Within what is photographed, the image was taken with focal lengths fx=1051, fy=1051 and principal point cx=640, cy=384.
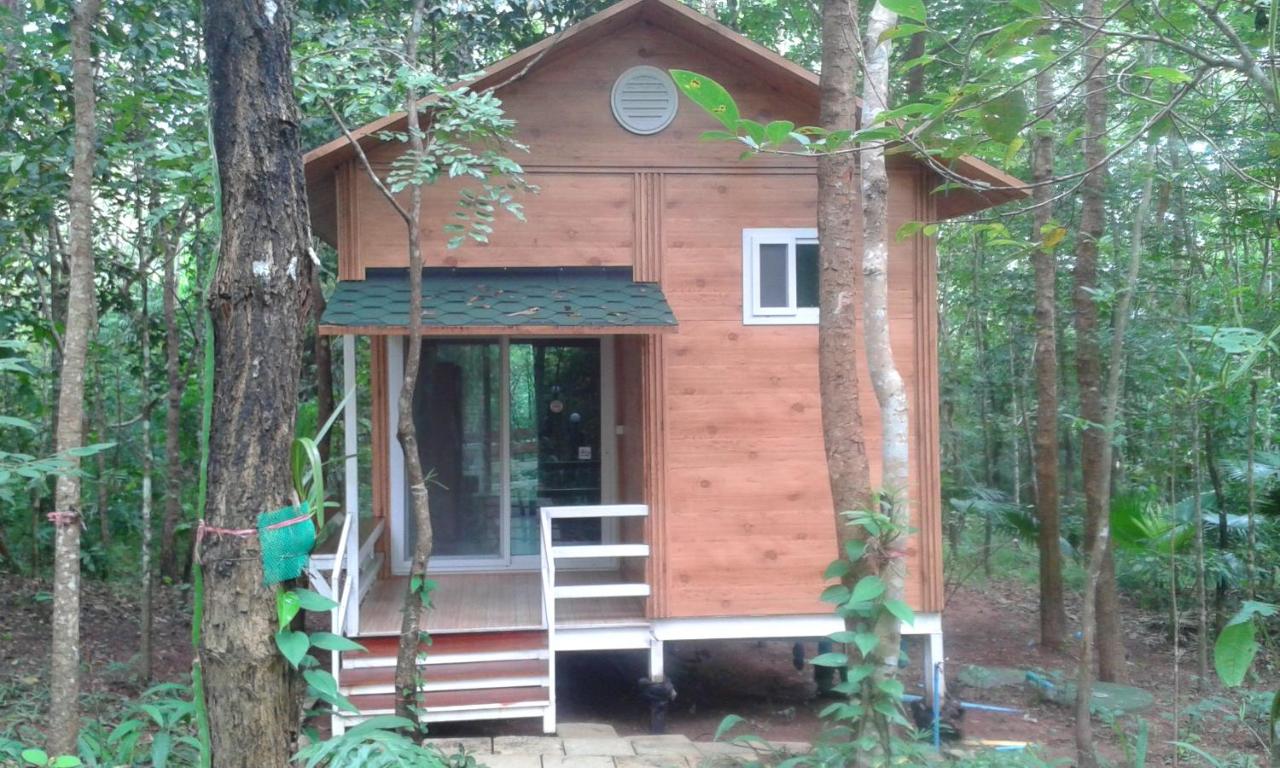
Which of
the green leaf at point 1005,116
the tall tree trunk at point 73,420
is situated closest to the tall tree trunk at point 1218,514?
the green leaf at point 1005,116

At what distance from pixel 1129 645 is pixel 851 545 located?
806cm

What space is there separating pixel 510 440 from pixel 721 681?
292cm

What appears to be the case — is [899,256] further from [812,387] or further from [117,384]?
[117,384]

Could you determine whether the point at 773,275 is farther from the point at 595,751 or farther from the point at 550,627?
the point at 595,751

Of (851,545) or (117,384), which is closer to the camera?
(851,545)

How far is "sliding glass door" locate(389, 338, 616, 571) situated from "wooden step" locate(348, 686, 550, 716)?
7.01 ft

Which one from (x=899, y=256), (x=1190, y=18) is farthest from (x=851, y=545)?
(x=899, y=256)

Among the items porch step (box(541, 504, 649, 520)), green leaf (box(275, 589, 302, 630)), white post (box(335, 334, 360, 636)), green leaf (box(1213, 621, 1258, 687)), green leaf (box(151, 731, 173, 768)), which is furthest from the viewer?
porch step (box(541, 504, 649, 520))

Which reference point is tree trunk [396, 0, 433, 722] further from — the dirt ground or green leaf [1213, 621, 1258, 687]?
green leaf [1213, 621, 1258, 687]

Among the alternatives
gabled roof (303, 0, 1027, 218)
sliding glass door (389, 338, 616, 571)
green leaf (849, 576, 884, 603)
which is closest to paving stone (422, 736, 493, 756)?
sliding glass door (389, 338, 616, 571)

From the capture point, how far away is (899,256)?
784cm

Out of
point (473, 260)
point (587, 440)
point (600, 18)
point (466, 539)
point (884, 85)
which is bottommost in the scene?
point (466, 539)

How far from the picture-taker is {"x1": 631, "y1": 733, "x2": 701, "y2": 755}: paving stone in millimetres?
6480

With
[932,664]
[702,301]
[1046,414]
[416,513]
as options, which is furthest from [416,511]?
[1046,414]
